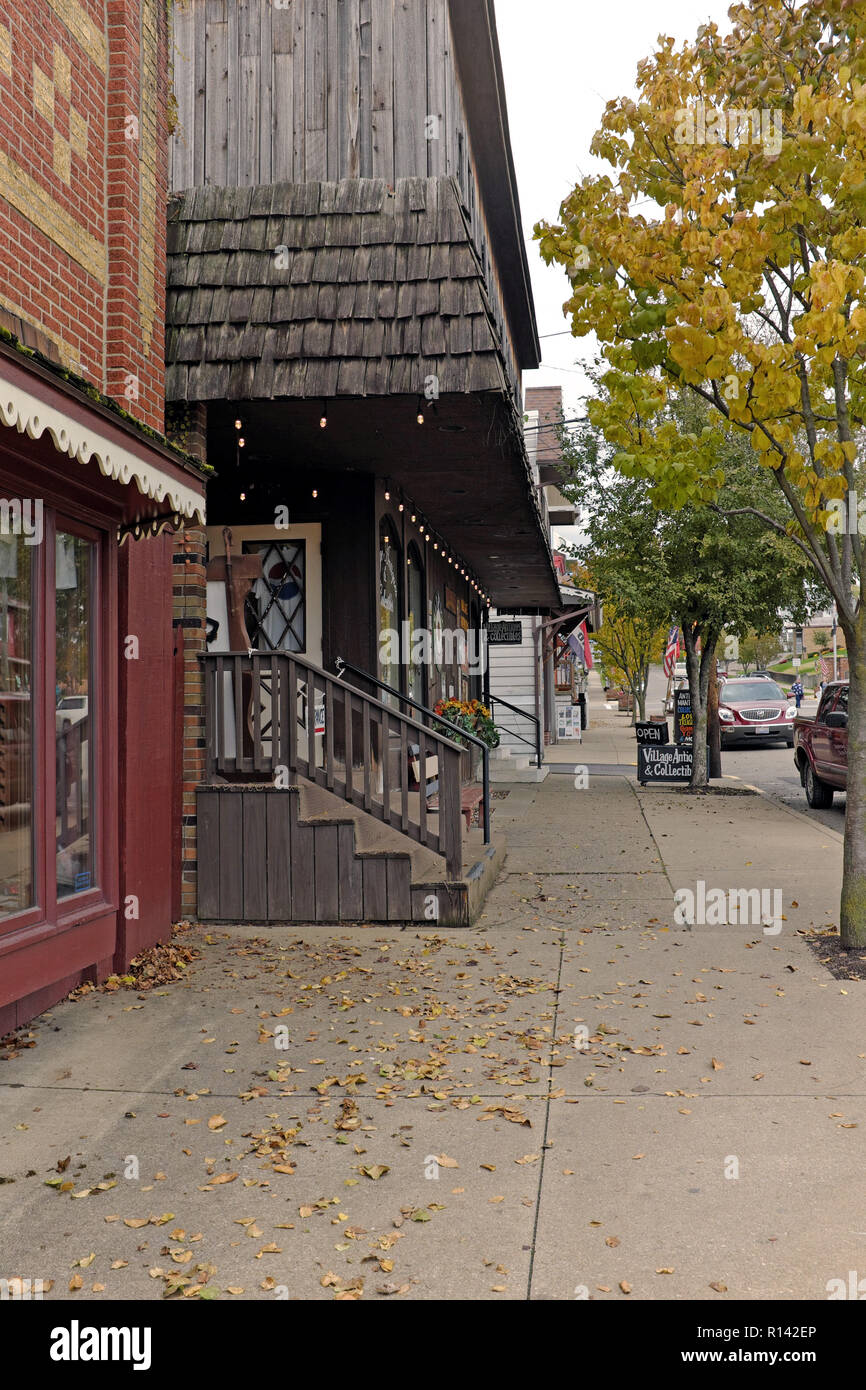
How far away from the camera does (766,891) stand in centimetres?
881

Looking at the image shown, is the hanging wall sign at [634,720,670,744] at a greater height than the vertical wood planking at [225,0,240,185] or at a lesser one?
lesser

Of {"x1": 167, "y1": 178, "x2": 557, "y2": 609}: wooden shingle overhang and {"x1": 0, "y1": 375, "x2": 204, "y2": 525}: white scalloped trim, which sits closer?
{"x1": 0, "y1": 375, "x2": 204, "y2": 525}: white scalloped trim

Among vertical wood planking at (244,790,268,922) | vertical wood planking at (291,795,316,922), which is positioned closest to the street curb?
vertical wood planking at (291,795,316,922)

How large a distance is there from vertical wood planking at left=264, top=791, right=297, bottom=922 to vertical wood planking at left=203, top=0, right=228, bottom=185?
481cm

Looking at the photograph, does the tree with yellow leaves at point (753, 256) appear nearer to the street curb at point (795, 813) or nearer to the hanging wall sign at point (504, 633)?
the street curb at point (795, 813)

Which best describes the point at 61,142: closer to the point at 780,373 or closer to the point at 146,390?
the point at 146,390

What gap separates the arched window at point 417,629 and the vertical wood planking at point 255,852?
15.3ft

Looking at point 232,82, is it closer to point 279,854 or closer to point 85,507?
point 85,507

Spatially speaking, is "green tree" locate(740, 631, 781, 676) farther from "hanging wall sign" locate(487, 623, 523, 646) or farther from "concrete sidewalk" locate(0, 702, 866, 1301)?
"concrete sidewalk" locate(0, 702, 866, 1301)

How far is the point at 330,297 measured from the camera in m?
7.65

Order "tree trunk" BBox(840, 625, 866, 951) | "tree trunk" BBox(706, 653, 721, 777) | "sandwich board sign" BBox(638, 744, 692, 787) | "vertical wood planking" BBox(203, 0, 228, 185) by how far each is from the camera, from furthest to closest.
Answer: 1. "tree trunk" BBox(706, 653, 721, 777)
2. "sandwich board sign" BBox(638, 744, 692, 787)
3. "vertical wood planking" BBox(203, 0, 228, 185)
4. "tree trunk" BBox(840, 625, 866, 951)

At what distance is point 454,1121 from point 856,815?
3624 millimetres

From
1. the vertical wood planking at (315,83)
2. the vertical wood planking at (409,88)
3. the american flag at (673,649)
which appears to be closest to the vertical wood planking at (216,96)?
the vertical wood planking at (315,83)

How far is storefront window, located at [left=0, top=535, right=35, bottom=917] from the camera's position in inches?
213
